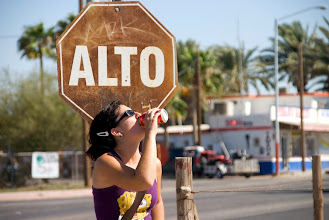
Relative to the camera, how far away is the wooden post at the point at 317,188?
5391 mm

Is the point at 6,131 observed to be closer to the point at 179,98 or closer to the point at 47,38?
the point at 47,38

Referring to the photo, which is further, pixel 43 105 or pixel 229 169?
pixel 229 169

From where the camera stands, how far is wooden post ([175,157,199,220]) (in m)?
4.69

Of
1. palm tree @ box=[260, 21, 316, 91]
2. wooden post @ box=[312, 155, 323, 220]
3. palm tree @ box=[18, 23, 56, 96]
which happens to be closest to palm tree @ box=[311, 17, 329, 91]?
palm tree @ box=[260, 21, 316, 91]

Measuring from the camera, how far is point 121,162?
3.21 meters

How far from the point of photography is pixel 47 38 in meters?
43.6

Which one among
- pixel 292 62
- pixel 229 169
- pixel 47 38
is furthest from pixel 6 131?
pixel 292 62

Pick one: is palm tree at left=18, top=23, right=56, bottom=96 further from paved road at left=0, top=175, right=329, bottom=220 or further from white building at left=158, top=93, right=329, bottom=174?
paved road at left=0, top=175, right=329, bottom=220

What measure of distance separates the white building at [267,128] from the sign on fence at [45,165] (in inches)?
588

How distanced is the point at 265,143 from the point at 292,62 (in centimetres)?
1195

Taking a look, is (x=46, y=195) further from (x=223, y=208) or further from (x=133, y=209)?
(x=133, y=209)

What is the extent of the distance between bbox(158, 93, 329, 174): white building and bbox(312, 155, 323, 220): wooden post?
31.6m

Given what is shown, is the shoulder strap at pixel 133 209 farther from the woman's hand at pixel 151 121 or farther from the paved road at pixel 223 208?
the paved road at pixel 223 208

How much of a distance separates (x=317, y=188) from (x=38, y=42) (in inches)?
1607
